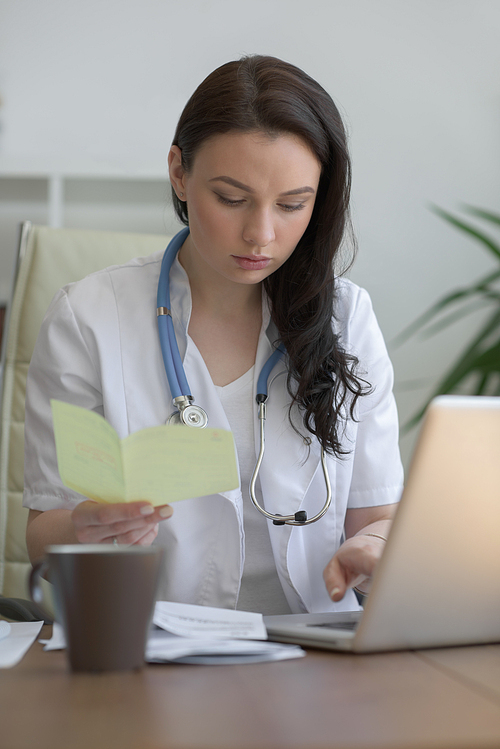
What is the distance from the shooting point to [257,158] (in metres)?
0.95

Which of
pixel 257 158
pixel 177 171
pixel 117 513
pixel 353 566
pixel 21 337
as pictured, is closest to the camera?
pixel 117 513

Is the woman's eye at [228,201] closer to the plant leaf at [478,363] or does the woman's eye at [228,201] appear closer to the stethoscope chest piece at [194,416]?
the stethoscope chest piece at [194,416]

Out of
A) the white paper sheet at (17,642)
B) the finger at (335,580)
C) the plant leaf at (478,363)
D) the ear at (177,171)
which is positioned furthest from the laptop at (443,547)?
the plant leaf at (478,363)

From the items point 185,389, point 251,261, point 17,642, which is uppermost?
point 251,261

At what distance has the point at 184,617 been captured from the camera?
2.14 feet

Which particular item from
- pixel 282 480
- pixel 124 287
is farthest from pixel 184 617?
pixel 124 287

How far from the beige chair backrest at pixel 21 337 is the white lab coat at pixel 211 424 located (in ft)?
0.92

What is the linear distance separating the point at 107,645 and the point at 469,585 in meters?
0.28

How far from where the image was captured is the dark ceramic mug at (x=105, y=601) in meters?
0.48

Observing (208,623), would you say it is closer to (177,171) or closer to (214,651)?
(214,651)

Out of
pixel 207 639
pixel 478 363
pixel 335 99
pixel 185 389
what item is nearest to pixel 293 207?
pixel 185 389

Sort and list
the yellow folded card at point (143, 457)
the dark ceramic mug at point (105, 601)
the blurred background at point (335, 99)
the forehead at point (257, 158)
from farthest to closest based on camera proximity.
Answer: the blurred background at point (335, 99)
the forehead at point (257, 158)
the yellow folded card at point (143, 457)
the dark ceramic mug at point (105, 601)

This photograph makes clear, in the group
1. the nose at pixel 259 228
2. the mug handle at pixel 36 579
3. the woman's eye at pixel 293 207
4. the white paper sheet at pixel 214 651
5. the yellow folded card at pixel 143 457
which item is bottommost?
the white paper sheet at pixel 214 651

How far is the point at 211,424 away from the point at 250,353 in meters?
0.17
